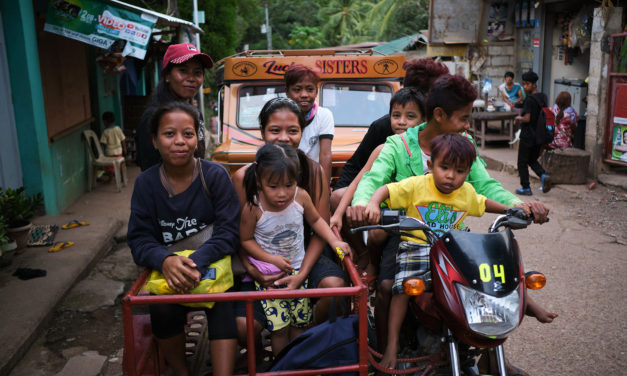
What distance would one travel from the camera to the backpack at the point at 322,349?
242 cm

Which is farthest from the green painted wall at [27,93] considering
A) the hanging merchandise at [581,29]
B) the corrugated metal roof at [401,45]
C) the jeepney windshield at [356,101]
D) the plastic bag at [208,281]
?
the corrugated metal roof at [401,45]

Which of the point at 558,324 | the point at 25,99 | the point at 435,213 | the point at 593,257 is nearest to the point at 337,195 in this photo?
the point at 435,213

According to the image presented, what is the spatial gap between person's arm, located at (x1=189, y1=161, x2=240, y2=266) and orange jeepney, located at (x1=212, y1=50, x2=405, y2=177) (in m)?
3.33

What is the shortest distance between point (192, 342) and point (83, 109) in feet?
24.4

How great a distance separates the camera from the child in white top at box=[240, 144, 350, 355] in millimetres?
2736

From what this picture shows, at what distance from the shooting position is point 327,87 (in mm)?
6418

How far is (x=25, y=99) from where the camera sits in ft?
21.8

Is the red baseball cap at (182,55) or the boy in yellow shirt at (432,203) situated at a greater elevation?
the red baseball cap at (182,55)

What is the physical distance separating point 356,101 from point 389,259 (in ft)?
12.5

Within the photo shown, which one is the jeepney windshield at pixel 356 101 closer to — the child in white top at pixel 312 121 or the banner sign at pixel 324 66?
the banner sign at pixel 324 66

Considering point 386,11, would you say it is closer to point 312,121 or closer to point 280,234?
point 312,121

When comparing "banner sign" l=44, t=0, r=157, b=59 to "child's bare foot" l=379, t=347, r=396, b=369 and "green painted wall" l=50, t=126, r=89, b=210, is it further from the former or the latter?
"child's bare foot" l=379, t=347, r=396, b=369

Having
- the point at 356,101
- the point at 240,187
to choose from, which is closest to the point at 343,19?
the point at 356,101

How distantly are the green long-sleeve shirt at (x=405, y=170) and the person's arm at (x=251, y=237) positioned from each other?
22.1 inches
